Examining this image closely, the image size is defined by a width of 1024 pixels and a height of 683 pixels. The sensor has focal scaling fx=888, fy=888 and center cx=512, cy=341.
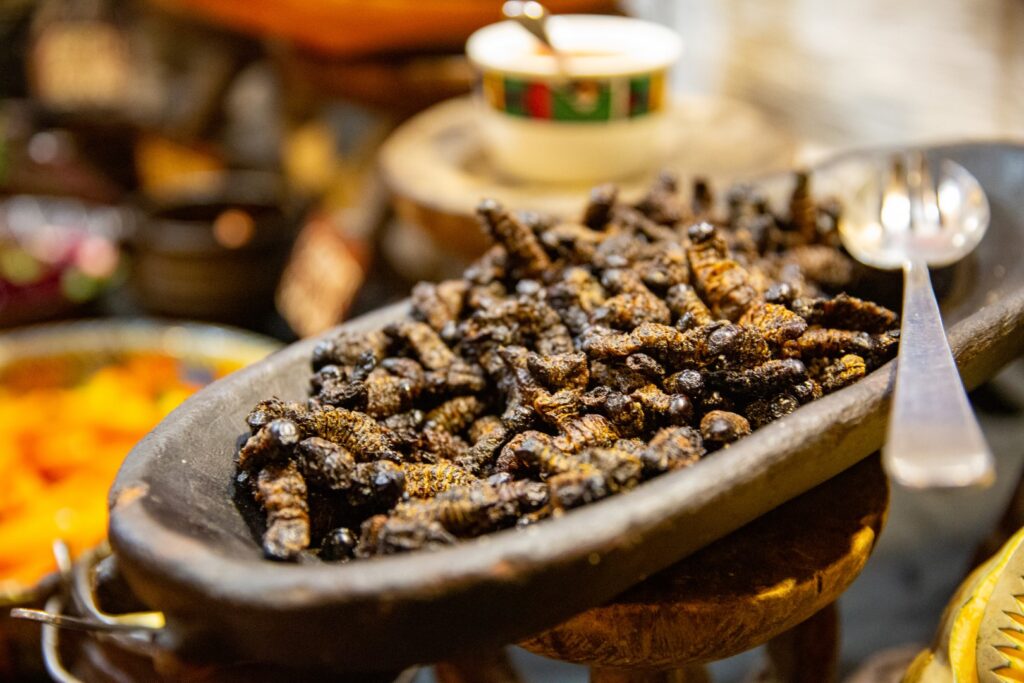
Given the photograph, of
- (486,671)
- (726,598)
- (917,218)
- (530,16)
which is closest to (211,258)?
(530,16)

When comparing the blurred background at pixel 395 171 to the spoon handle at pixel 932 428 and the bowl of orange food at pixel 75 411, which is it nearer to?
the bowl of orange food at pixel 75 411

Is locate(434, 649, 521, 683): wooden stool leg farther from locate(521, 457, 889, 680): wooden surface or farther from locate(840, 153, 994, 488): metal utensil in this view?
locate(840, 153, 994, 488): metal utensil

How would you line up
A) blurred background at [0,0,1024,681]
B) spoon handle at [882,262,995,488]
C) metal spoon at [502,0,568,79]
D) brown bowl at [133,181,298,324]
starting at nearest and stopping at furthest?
spoon handle at [882,262,995,488] < metal spoon at [502,0,568,79] < blurred background at [0,0,1024,681] < brown bowl at [133,181,298,324]

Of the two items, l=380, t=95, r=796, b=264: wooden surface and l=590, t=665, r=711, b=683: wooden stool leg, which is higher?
l=380, t=95, r=796, b=264: wooden surface

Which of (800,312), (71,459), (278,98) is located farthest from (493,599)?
(278,98)

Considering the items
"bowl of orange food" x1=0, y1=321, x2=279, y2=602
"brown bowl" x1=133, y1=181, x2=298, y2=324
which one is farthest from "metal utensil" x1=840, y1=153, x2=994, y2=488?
"brown bowl" x1=133, y1=181, x2=298, y2=324

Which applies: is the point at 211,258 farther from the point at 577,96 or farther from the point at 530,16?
the point at 530,16
